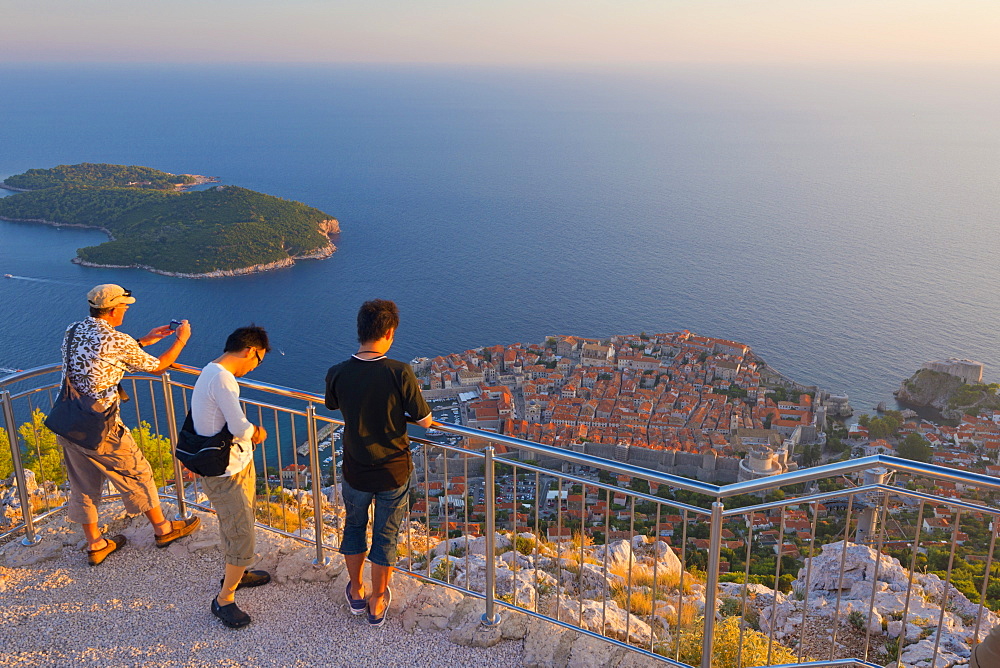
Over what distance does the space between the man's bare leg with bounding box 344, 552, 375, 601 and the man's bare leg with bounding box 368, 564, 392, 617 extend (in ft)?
0.09

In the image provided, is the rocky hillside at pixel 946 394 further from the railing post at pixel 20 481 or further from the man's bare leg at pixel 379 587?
the railing post at pixel 20 481

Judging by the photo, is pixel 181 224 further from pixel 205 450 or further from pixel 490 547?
pixel 490 547

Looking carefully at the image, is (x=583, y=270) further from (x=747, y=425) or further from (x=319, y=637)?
(x=319, y=637)

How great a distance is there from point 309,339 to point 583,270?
20.5m

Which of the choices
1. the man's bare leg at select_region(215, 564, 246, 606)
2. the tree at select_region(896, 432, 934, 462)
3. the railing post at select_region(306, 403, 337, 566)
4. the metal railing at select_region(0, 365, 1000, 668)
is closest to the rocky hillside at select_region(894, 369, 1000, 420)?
the tree at select_region(896, 432, 934, 462)

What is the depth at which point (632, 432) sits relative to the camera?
2581 cm

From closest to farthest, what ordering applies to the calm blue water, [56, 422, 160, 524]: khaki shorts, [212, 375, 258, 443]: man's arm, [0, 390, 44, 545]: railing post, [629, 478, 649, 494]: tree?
1. [212, 375, 258, 443]: man's arm
2. [629, 478, 649, 494]: tree
3. [56, 422, 160, 524]: khaki shorts
4. [0, 390, 44, 545]: railing post
5. the calm blue water

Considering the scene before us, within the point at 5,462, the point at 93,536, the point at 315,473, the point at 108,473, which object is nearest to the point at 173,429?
the point at 108,473

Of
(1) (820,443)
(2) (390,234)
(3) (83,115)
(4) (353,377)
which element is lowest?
(1) (820,443)

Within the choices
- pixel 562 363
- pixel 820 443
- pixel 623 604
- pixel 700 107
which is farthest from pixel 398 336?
pixel 700 107

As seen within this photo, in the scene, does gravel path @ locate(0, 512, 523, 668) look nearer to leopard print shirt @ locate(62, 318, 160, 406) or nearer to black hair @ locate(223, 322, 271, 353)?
leopard print shirt @ locate(62, 318, 160, 406)

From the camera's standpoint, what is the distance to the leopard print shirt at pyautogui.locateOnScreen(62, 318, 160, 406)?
320cm

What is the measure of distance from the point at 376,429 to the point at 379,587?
2.75 feet

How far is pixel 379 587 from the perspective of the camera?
3156 mm
